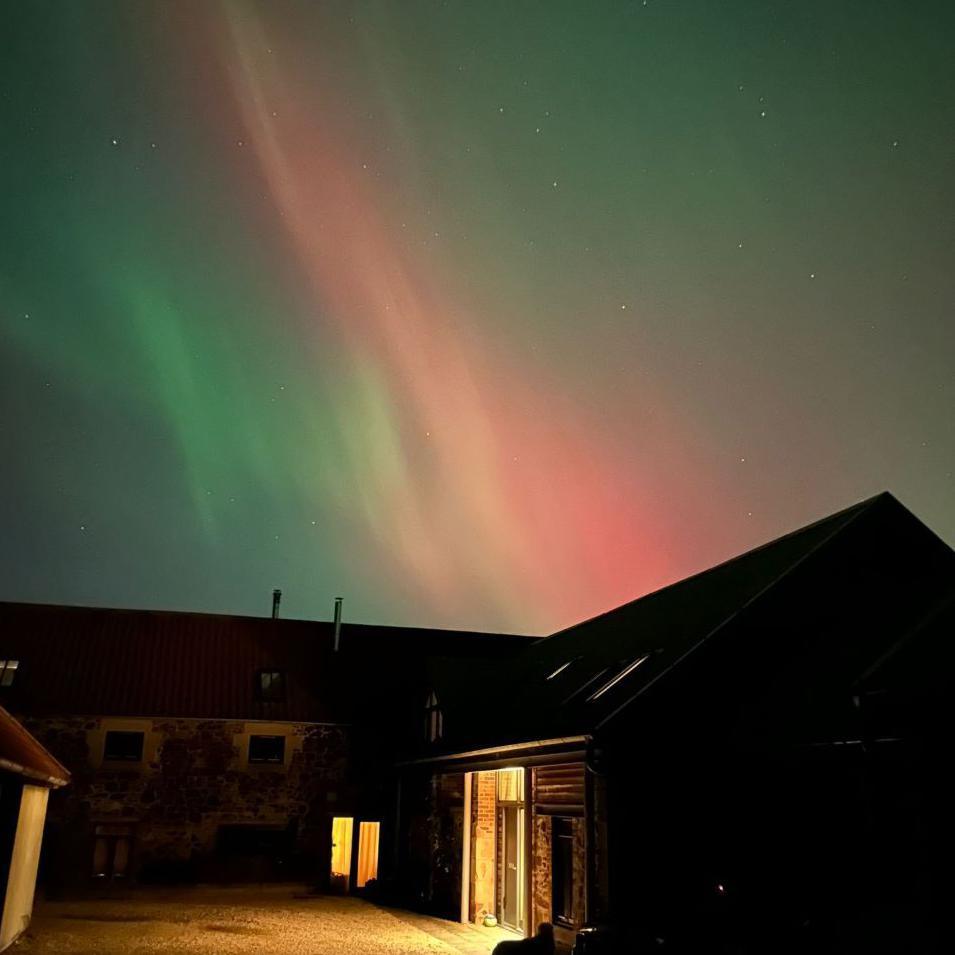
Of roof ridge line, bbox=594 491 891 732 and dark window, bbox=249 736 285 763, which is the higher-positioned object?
roof ridge line, bbox=594 491 891 732

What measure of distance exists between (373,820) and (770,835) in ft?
54.1

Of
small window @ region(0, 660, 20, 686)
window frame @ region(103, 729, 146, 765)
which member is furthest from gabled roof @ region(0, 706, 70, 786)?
small window @ region(0, 660, 20, 686)

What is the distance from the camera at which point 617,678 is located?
17094mm

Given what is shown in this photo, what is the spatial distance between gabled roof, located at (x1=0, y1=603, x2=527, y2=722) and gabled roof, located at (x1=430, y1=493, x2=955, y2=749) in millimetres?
7977

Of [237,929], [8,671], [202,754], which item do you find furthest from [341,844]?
[8,671]

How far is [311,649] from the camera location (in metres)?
34.0

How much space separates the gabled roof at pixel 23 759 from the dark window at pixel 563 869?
29.1ft

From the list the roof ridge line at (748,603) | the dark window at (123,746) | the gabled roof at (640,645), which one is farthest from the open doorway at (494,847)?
the dark window at (123,746)

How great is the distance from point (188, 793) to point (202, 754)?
4.08 feet

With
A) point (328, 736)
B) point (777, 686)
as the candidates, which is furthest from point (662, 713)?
point (328, 736)

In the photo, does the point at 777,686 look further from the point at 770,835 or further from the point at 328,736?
the point at 328,736

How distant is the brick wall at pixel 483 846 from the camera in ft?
65.8

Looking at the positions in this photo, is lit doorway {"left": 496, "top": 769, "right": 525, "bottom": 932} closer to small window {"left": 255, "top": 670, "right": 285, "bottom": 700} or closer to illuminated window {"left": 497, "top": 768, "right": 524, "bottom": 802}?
illuminated window {"left": 497, "top": 768, "right": 524, "bottom": 802}

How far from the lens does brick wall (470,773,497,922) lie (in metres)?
20.0
